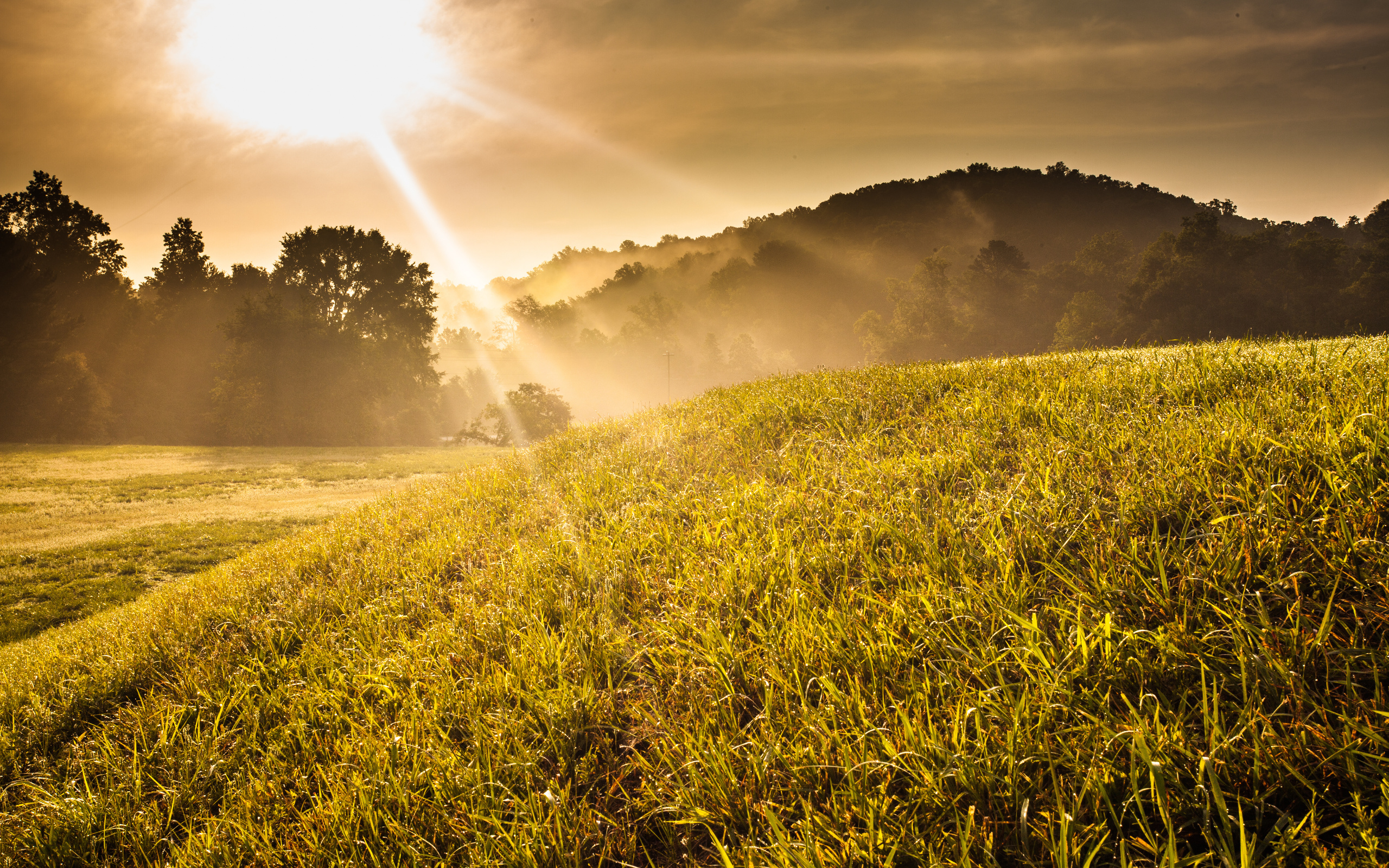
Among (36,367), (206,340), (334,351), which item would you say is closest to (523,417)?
(334,351)

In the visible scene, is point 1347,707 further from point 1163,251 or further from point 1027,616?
point 1163,251

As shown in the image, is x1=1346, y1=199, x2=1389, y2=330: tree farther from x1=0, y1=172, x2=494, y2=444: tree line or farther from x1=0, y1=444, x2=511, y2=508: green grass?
x1=0, y1=172, x2=494, y2=444: tree line

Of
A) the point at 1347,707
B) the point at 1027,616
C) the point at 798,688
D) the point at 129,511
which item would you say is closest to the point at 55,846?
the point at 798,688

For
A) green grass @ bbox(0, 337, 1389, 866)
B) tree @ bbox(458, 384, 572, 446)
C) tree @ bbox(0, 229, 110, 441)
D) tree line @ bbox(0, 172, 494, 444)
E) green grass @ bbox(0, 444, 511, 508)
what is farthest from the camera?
tree @ bbox(458, 384, 572, 446)

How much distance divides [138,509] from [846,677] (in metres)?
20.7

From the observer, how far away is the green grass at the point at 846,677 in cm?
158

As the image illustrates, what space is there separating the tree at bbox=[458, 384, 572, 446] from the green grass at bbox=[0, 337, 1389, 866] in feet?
135

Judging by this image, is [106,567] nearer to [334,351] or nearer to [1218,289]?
[334,351]

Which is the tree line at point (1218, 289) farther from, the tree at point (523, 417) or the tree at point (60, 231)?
the tree at point (60, 231)

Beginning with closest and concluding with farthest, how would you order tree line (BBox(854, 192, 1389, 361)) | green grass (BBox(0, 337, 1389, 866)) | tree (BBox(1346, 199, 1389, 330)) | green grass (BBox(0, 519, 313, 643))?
green grass (BBox(0, 337, 1389, 866))
green grass (BBox(0, 519, 313, 643))
tree (BBox(1346, 199, 1389, 330))
tree line (BBox(854, 192, 1389, 361))

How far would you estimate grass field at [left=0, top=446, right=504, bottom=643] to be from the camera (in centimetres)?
884

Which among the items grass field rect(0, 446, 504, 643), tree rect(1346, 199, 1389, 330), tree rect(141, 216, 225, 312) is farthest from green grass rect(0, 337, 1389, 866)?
tree rect(141, 216, 225, 312)

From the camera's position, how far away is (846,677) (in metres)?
2.25

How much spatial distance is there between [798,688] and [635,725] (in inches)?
30.3
